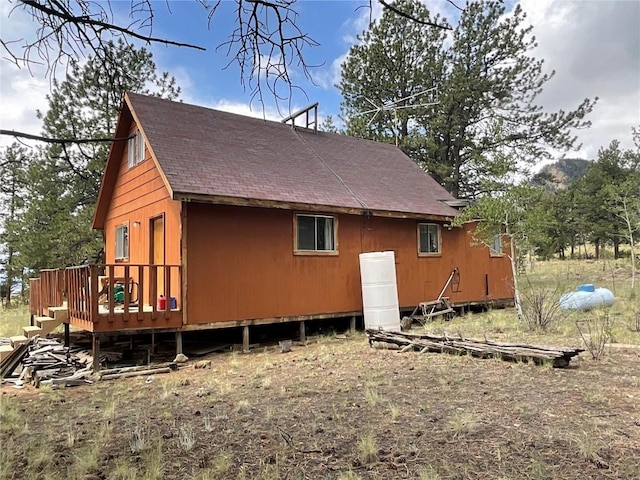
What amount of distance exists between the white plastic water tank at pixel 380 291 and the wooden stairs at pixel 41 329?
18.0 feet

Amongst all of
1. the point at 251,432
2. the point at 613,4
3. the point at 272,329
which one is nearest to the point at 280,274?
the point at 272,329

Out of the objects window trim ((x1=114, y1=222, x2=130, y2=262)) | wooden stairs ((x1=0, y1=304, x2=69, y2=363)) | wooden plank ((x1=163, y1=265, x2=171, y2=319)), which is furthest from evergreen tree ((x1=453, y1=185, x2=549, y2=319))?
wooden stairs ((x1=0, y1=304, x2=69, y2=363))

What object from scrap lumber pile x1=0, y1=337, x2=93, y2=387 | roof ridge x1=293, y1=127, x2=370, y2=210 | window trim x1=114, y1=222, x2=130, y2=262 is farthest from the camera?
window trim x1=114, y1=222, x2=130, y2=262

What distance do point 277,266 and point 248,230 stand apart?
2.93 ft

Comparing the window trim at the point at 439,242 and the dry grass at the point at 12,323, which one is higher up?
the window trim at the point at 439,242

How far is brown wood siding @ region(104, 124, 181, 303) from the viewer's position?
8.66 m

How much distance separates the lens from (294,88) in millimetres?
2729

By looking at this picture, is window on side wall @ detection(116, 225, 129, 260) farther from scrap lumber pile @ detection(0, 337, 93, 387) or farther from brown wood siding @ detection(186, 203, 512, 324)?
brown wood siding @ detection(186, 203, 512, 324)

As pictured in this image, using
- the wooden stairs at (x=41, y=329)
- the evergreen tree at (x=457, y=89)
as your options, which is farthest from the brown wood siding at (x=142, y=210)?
the evergreen tree at (x=457, y=89)

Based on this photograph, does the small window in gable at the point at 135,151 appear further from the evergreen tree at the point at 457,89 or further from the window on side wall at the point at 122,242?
the evergreen tree at the point at 457,89

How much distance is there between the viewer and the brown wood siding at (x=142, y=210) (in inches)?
341

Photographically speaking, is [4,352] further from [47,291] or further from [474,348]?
[474,348]

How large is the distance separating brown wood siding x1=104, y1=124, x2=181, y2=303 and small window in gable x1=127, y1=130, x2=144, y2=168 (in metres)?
0.13

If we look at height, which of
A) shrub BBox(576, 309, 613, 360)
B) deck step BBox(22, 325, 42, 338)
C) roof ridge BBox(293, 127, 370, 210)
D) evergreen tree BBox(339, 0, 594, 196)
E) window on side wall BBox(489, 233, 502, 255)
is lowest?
shrub BBox(576, 309, 613, 360)
